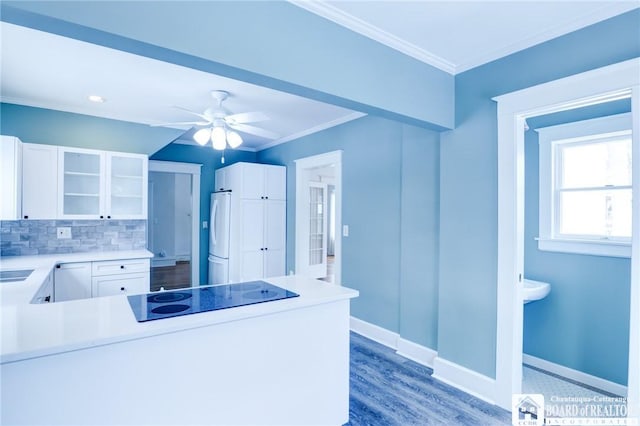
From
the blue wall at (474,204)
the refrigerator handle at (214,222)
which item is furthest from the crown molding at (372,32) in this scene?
the refrigerator handle at (214,222)

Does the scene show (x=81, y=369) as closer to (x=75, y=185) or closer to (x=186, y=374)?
(x=186, y=374)

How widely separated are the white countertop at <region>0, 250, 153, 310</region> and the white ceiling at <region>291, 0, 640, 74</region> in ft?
7.70

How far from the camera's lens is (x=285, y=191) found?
521cm

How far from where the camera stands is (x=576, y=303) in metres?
2.72

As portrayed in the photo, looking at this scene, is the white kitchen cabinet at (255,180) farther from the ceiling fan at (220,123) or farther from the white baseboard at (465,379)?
the white baseboard at (465,379)

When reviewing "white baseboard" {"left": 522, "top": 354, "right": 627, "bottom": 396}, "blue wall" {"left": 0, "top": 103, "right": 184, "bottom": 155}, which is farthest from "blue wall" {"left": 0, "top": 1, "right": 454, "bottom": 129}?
"blue wall" {"left": 0, "top": 103, "right": 184, "bottom": 155}

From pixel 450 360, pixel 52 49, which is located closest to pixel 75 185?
pixel 52 49

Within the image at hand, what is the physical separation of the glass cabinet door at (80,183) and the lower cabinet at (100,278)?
0.67m

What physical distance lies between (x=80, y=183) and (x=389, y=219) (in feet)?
11.3

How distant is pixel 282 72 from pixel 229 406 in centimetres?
173

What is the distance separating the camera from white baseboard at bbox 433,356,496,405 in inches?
94.7

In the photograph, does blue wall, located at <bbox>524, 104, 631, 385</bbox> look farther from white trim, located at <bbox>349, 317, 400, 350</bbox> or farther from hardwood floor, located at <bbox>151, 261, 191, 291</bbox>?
hardwood floor, located at <bbox>151, 261, 191, 291</bbox>

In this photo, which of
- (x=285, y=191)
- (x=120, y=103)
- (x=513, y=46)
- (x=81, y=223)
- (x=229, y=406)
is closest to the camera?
(x=229, y=406)

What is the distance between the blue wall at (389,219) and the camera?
301 centimetres
